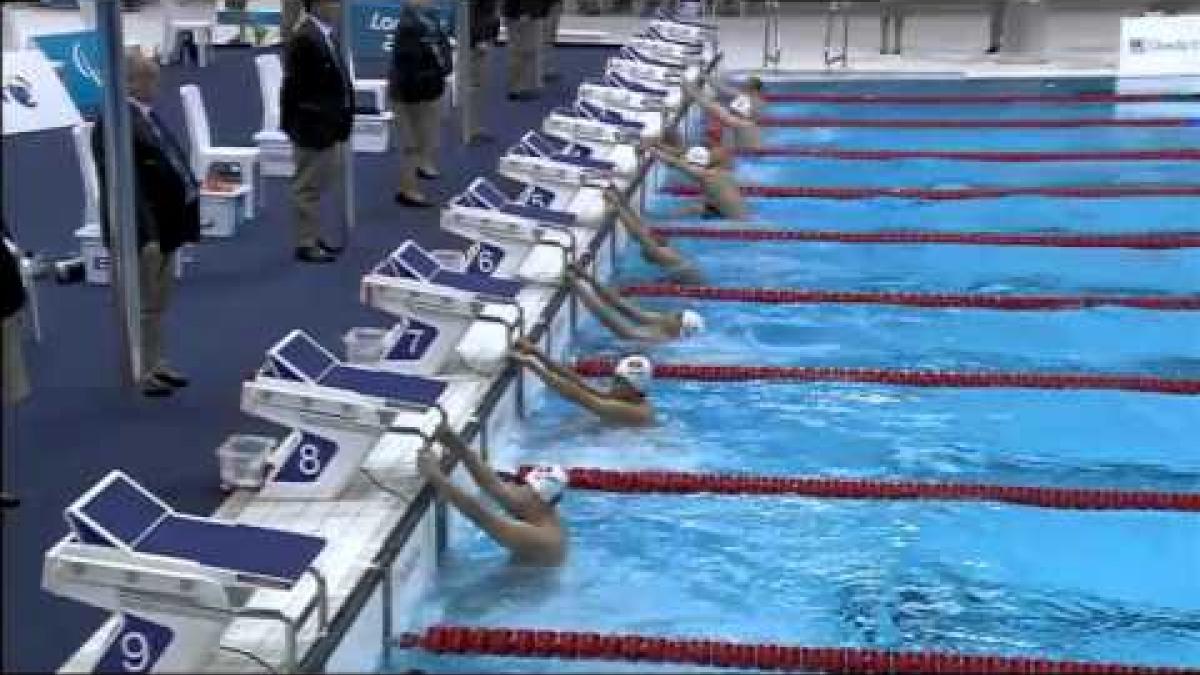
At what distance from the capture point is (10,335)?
2988 millimetres

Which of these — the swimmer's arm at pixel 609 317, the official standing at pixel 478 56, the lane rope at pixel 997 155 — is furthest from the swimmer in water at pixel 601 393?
the lane rope at pixel 997 155

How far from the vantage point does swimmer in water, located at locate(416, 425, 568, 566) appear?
4805mm

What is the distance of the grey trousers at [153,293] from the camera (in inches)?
225

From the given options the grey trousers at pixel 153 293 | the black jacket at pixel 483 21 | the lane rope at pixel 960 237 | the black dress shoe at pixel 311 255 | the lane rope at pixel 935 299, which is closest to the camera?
the grey trousers at pixel 153 293

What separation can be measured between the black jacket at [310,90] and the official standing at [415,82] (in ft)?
4.87

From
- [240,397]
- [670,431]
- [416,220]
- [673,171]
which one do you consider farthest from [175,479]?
[673,171]

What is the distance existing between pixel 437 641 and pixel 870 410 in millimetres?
2745

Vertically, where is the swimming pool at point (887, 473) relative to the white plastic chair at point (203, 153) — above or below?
below

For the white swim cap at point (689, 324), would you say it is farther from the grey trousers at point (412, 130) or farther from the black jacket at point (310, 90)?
the grey trousers at point (412, 130)

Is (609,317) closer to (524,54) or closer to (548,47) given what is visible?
(524,54)

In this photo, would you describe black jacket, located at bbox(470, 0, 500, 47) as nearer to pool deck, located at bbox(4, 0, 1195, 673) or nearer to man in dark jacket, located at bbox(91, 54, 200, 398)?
pool deck, located at bbox(4, 0, 1195, 673)

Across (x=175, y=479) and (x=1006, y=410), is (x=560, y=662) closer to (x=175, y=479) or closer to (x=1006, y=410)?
(x=175, y=479)

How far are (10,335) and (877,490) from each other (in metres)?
3.44

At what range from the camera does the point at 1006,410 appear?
667 cm
